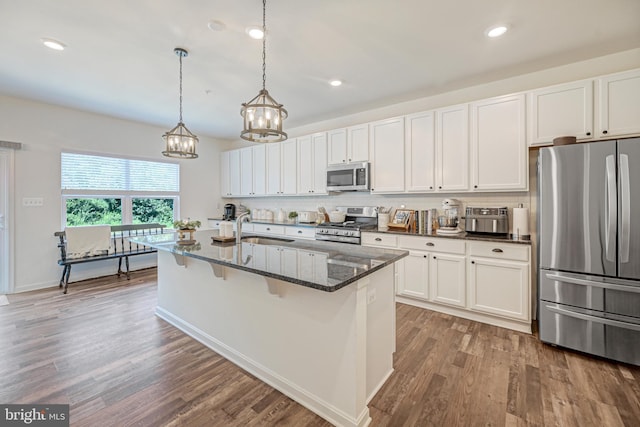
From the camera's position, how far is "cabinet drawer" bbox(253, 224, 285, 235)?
190 inches

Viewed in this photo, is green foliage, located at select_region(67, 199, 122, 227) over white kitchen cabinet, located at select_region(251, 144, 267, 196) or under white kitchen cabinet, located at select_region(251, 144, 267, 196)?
under

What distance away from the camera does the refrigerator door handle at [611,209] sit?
7.18 ft

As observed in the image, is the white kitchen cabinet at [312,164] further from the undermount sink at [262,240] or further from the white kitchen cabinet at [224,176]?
the white kitchen cabinet at [224,176]

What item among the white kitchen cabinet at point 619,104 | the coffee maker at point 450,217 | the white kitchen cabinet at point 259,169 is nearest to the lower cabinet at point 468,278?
the coffee maker at point 450,217

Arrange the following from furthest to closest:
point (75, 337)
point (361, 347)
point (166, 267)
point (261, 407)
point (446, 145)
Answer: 1. point (446, 145)
2. point (166, 267)
3. point (75, 337)
4. point (261, 407)
5. point (361, 347)

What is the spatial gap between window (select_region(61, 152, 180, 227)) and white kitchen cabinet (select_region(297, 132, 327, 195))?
269cm

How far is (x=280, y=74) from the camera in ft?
10.1

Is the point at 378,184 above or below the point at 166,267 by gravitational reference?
above

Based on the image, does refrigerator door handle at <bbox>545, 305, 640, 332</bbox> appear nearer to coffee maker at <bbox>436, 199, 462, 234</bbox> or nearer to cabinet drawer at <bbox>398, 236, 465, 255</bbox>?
cabinet drawer at <bbox>398, 236, 465, 255</bbox>

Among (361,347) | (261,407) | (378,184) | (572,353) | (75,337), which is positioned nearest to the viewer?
(361,347)

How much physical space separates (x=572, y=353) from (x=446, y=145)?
92.9 inches

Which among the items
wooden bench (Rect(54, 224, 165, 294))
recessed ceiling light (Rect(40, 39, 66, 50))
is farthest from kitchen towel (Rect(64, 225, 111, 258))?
recessed ceiling light (Rect(40, 39, 66, 50))

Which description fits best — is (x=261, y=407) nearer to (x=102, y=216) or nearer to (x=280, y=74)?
(x=280, y=74)

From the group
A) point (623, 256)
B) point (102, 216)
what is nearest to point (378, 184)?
point (623, 256)
